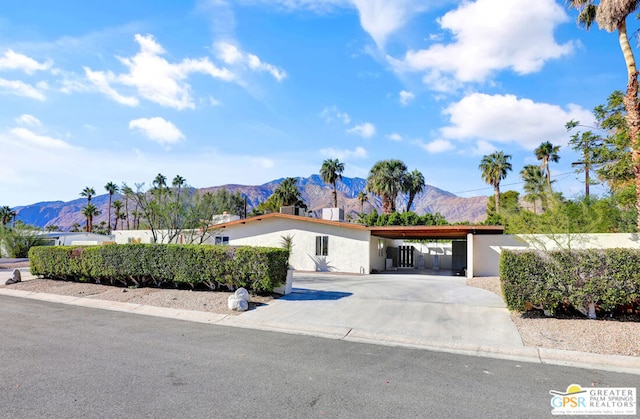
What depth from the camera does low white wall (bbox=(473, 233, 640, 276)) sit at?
1502cm

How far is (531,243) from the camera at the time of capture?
52.1 feet

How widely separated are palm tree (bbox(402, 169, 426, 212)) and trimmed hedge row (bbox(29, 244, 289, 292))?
34.4 meters

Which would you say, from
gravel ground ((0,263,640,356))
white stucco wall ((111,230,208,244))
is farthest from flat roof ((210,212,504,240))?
gravel ground ((0,263,640,356))

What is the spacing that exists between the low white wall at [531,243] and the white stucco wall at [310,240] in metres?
6.03

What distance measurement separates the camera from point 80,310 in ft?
35.3

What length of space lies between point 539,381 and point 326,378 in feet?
10.3

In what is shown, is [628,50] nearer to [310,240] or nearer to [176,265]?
[310,240]

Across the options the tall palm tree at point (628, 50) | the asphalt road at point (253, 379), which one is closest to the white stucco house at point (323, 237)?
the tall palm tree at point (628, 50)

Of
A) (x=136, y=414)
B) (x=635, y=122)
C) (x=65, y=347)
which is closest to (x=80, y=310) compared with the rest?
(x=65, y=347)

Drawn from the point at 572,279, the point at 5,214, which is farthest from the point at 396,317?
the point at 5,214

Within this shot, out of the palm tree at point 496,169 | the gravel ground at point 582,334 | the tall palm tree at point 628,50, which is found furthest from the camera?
the palm tree at point 496,169

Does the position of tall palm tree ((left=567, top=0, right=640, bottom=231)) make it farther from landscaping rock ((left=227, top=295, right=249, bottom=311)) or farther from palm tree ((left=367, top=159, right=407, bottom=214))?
palm tree ((left=367, top=159, right=407, bottom=214))

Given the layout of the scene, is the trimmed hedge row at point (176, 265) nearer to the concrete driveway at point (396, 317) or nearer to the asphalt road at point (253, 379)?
the concrete driveway at point (396, 317)

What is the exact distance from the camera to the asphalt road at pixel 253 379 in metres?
4.26
